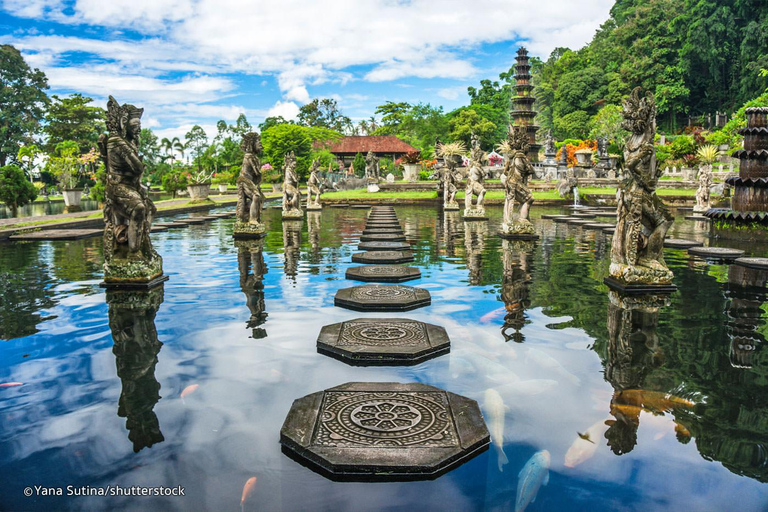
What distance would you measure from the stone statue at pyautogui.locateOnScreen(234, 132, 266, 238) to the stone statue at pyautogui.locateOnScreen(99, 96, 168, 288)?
5.29 metres

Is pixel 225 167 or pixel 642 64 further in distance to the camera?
pixel 225 167

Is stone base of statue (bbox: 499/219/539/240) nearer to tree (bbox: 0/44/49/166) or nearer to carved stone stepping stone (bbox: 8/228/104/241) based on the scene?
carved stone stepping stone (bbox: 8/228/104/241)

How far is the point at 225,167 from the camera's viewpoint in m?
64.2

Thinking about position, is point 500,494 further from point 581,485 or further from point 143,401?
point 143,401

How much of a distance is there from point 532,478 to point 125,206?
21.8ft

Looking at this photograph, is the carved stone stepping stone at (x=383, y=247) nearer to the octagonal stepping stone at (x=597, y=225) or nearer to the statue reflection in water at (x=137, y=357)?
the statue reflection in water at (x=137, y=357)

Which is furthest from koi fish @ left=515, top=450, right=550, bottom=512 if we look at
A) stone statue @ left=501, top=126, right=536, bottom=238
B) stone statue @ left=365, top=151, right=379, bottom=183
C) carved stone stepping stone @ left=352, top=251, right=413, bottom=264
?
stone statue @ left=365, top=151, right=379, bottom=183

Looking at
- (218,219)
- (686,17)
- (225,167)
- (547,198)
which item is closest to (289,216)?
(218,219)

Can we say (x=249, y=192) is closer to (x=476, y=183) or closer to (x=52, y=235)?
(x=52, y=235)

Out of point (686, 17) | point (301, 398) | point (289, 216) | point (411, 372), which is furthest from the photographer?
point (686, 17)

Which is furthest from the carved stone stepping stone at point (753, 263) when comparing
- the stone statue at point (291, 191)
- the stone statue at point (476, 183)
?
the stone statue at point (291, 191)

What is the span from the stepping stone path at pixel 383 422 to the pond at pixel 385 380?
9cm

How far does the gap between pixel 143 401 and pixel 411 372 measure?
214cm

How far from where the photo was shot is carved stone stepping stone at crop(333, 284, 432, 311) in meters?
6.32
